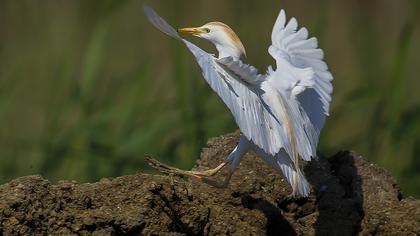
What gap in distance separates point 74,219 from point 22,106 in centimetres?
454

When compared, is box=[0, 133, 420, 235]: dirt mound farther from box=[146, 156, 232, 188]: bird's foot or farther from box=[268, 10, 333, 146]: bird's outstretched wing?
box=[268, 10, 333, 146]: bird's outstretched wing

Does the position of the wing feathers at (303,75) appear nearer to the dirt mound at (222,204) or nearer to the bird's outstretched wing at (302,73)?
the bird's outstretched wing at (302,73)

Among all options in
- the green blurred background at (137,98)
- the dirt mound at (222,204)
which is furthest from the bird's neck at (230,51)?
the green blurred background at (137,98)

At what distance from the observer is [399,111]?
8078mm

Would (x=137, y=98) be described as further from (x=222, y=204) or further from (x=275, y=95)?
(x=222, y=204)

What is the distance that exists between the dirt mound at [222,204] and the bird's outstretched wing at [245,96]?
298 millimetres

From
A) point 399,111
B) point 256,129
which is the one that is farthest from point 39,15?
point 256,129

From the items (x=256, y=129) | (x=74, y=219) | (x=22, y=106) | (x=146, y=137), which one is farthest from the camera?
(x=22, y=106)

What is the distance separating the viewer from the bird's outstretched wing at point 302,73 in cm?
580

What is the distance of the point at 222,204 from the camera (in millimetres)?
5539

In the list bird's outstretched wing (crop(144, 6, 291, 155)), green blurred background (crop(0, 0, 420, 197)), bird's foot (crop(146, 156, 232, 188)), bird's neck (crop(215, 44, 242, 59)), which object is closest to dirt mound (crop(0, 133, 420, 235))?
bird's foot (crop(146, 156, 232, 188))

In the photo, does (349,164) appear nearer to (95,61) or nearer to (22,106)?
(95,61)

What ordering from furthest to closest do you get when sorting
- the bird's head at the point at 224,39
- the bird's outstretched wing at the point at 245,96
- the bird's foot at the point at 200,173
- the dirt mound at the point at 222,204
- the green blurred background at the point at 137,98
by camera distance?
the green blurred background at the point at 137,98
the bird's head at the point at 224,39
the bird's foot at the point at 200,173
the bird's outstretched wing at the point at 245,96
the dirt mound at the point at 222,204

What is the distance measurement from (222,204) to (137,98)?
8.87 feet
